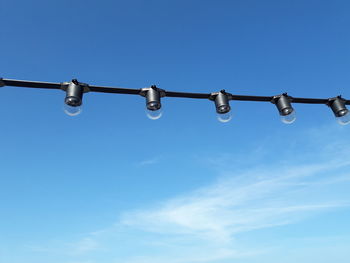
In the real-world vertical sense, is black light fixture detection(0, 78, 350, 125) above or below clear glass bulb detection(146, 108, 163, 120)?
above

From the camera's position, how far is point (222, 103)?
5.21 meters

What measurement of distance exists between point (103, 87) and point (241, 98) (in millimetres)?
2581

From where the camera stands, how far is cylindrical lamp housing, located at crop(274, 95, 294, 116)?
5.44 m

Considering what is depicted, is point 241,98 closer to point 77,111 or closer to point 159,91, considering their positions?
point 159,91

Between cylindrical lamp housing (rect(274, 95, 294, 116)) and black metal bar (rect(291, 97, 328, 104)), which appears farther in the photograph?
black metal bar (rect(291, 97, 328, 104))

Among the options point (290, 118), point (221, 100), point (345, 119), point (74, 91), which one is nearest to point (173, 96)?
point (221, 100)

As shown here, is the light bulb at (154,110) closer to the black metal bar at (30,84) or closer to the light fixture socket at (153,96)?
the light fixture socket at (153,96)

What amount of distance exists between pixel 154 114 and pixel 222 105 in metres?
1.28

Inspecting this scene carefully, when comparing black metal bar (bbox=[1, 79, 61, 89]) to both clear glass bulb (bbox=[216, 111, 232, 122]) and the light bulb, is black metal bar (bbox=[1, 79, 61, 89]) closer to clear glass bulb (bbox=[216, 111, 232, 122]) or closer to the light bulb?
the light bulb

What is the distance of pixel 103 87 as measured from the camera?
15.6ft

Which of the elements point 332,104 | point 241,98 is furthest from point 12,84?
point 332,104

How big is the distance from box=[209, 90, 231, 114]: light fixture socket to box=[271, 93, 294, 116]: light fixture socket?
1022 mm

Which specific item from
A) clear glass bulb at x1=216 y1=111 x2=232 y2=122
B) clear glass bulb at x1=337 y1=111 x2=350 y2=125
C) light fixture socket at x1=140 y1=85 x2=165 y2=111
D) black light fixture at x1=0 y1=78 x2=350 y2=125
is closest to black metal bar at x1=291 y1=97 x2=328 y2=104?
black light fixture at x1=0 y1=78 x2=350 y2=125

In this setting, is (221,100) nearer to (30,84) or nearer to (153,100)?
(153,100)
